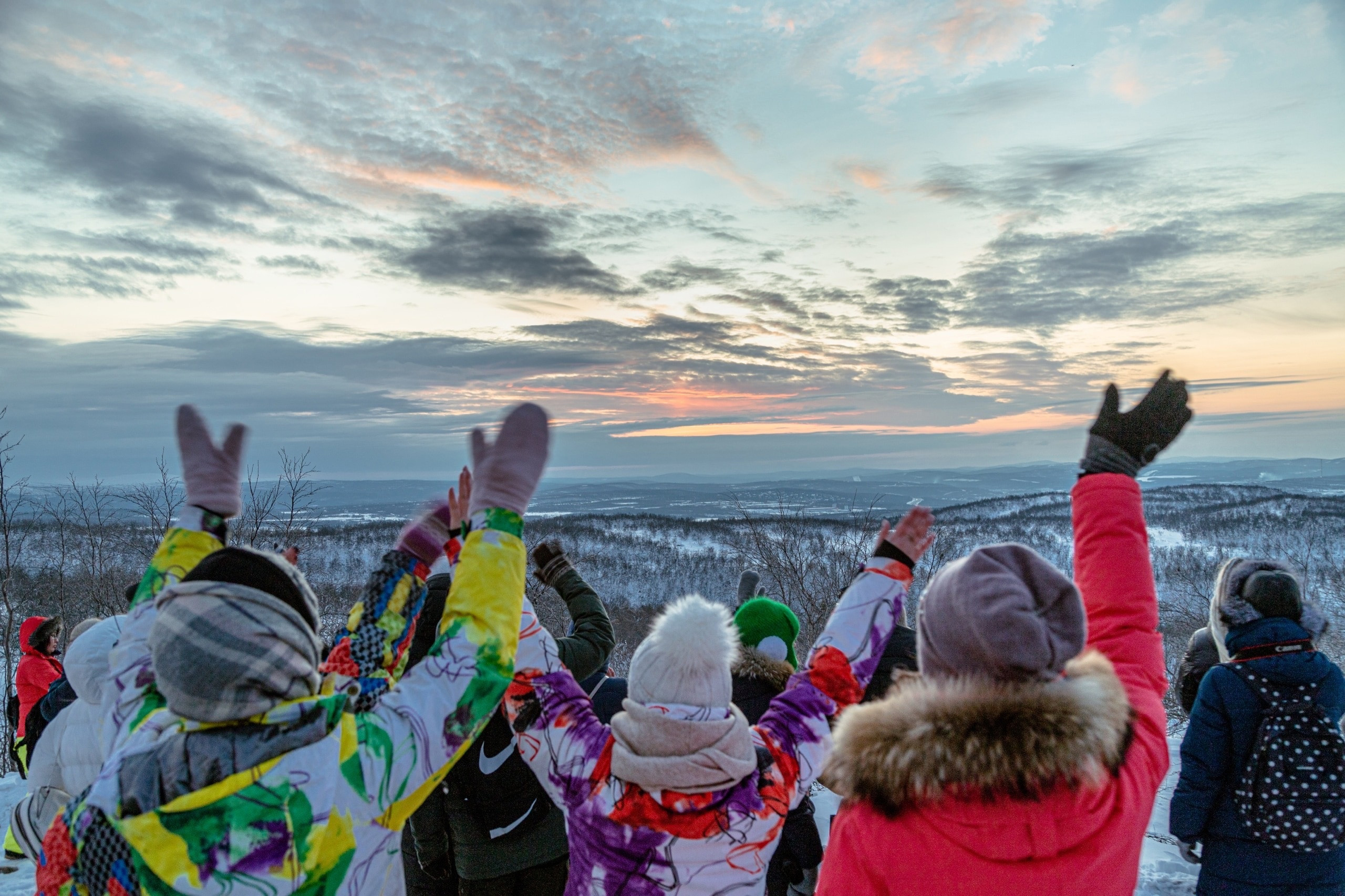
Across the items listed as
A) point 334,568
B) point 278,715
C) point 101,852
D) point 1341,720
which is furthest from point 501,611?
point 334,568

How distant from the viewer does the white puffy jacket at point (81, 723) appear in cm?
321

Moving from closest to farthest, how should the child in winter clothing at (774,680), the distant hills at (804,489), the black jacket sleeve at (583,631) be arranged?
the black jacket sleeve at (583,631) → the child in winter clothing at (774,680) → the distant hills at (804,489)

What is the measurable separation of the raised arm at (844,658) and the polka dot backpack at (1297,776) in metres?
2.10

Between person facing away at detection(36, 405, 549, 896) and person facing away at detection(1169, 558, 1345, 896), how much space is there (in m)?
3.17

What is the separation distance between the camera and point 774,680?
2.96m

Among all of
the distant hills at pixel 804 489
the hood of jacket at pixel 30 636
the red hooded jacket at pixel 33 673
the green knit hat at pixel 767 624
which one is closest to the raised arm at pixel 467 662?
the green knit hat at pixel 767 624

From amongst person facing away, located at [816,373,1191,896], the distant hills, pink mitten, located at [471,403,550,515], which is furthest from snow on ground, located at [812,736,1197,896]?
the distant hills

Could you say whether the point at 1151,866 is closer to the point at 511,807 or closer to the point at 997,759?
the point at 511,807

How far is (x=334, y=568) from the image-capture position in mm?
79062

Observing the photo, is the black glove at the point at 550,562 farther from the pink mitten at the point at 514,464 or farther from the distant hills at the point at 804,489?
the distant hills at the point at 804,489

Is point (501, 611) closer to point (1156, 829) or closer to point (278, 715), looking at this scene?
point (278, 715)

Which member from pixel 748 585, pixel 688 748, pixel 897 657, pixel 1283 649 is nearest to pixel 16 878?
pixel 748 585

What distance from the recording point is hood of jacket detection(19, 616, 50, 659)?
5.60 meters

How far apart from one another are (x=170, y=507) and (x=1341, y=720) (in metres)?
15.8
